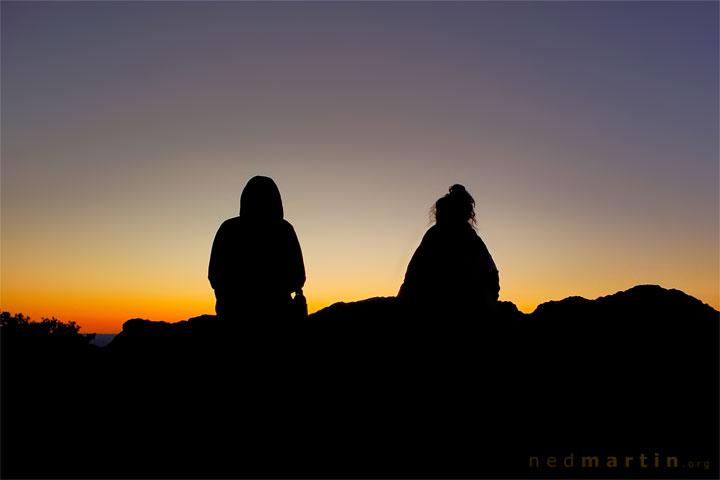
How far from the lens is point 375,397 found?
25.4 ft

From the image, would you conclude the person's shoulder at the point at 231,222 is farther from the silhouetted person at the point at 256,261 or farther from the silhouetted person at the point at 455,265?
the silhouetted person at the point at 455,265

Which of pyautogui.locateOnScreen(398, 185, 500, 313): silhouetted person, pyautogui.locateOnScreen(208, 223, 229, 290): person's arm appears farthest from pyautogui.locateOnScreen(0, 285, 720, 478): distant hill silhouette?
pyautogui.locateOnScreen(208, 223, 229, 290): person's arm

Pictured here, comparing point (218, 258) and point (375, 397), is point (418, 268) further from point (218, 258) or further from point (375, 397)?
point (218, 258)

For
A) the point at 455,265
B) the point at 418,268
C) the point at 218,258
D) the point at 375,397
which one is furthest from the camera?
the point at 418,268

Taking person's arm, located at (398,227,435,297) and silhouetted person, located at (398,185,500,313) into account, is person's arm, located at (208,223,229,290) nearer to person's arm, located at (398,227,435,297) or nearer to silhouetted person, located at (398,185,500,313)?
person's arm, located at (398,227,435,297)

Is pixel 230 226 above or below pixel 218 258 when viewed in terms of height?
above

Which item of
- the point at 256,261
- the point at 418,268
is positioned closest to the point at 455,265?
the point at 418,268

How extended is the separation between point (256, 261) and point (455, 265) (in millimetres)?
3243

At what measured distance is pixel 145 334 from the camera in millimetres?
9594

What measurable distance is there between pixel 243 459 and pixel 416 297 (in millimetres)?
3994

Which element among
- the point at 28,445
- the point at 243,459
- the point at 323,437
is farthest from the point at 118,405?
the point at 323,437

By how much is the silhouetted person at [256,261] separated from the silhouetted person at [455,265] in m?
2.13

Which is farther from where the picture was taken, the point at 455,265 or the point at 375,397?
the point at 455,265

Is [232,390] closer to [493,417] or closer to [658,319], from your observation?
[493,417]
